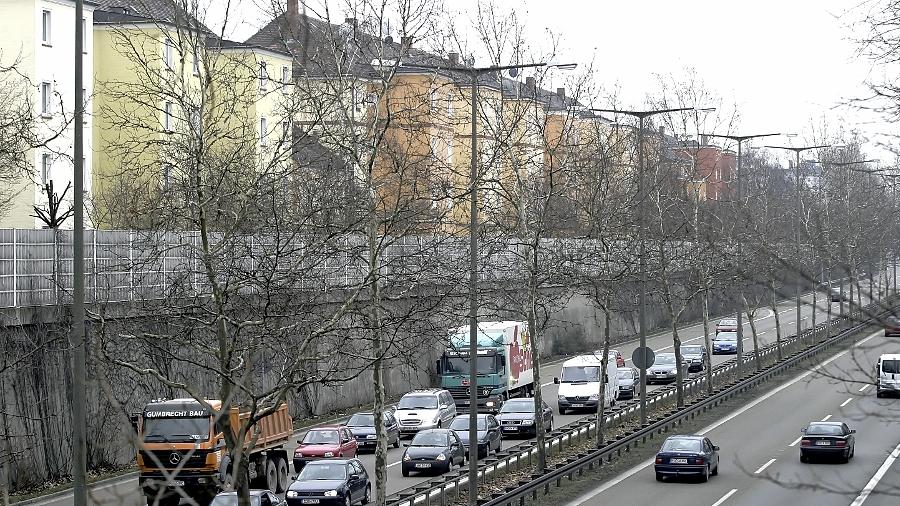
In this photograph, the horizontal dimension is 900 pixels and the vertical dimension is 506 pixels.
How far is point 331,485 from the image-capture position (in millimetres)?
29312

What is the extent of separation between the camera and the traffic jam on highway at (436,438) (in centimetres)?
2908

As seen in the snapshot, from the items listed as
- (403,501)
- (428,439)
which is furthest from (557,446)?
(403,501)

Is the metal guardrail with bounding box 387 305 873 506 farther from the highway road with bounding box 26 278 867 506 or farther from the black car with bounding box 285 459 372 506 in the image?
A: the highway road with bounding box 26 278 867 506

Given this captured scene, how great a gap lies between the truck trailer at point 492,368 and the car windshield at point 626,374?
4.60 meters

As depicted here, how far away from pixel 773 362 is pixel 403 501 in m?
41.6

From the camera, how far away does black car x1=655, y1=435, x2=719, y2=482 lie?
32.7 meters

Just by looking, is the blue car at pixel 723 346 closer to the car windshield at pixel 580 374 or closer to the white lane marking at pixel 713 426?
the white lane marking at pixel 713 426

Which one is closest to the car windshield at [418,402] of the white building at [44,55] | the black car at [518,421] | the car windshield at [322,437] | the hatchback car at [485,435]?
the black car at [518,421]

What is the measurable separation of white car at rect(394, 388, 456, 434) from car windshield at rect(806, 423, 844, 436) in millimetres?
13592

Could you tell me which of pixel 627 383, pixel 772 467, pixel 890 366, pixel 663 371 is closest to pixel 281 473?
pixel 772 467

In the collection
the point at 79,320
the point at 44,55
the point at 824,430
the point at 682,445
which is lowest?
the point at 682,445

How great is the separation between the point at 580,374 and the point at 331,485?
25.1 m

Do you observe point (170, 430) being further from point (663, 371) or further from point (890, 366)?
point (663, 371)

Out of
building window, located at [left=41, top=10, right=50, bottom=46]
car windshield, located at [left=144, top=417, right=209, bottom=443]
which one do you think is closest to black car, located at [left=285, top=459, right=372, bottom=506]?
car windshield, located at [left=144, top=417, right=209, bottom=443]
